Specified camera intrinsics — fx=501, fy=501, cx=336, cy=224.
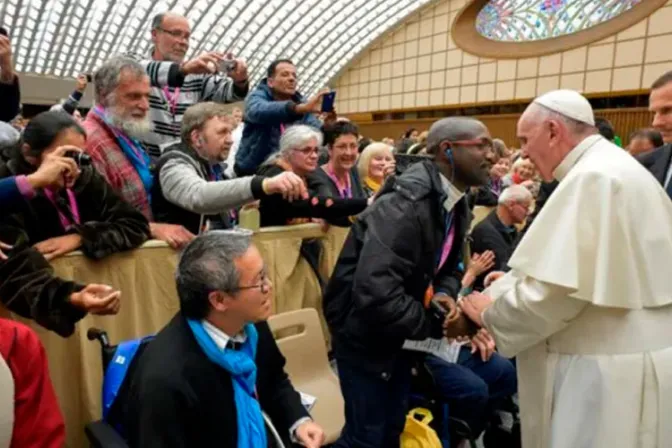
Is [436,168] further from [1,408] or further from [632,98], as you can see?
[632,98]

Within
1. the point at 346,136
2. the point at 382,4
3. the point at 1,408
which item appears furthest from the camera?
the point at 382,4

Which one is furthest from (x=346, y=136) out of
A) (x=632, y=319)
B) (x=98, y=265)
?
(x=632, y=319)

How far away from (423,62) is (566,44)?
7.20 metres

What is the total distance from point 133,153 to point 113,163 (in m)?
0.13

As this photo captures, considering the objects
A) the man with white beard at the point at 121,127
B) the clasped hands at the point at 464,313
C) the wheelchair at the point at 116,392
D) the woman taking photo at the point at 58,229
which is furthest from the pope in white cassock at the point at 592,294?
the man with white beard at the point at 121,127

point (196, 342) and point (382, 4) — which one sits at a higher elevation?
point (382, 4)

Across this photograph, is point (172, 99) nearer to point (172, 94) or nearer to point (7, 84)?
point (172, 94)

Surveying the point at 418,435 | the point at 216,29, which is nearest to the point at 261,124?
the point at 418,435

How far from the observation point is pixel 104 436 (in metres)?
1.75

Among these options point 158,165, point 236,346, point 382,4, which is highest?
point 382,4

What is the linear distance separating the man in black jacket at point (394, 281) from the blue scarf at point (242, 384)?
63 cm

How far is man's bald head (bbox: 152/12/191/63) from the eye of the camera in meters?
3.40

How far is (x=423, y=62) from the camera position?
24078mm

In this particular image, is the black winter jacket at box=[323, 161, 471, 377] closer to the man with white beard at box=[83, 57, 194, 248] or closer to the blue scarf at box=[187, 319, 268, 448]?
the blue scarf at box=[187, 319, 268, 448]
